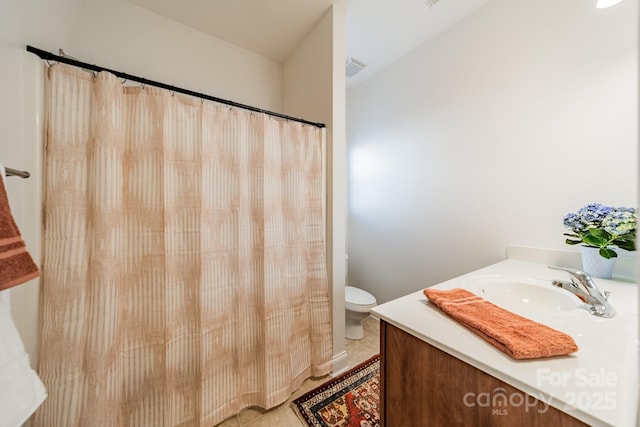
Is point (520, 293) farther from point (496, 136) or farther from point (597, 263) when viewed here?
point (496, 136)

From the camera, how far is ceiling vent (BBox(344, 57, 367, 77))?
2.02 m

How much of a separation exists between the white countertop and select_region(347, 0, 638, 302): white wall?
1.80 feet

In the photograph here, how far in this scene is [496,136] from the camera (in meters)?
1.43

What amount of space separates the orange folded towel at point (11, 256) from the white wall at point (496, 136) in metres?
2.06

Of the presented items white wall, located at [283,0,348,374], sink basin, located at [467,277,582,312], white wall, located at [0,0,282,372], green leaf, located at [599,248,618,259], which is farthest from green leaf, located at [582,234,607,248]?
white wall, located at [0,0,282,372]

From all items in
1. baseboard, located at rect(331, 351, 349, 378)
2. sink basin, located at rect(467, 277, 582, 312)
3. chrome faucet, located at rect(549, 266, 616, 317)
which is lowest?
baseboard, located at rect(331, 351, 349, 378)

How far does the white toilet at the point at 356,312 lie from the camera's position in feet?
5.78

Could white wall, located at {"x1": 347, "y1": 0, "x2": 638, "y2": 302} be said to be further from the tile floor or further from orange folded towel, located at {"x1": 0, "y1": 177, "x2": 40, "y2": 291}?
orange folded towel, located at {"x1": 0, "y1": 177, "x2": 40, "y2": 291}

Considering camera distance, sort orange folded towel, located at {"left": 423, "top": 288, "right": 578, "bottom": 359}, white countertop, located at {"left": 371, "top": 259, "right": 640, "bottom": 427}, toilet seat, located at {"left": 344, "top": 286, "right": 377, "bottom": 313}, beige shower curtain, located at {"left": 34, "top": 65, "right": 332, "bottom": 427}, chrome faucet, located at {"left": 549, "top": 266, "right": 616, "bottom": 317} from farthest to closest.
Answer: toilet seat, located at {"left": 344, "top": 286, "right": 377, "bottom": 313} < beige shower curtain, located at {"left": 34, "top": 65, "right": 332, "bottom": 427} < chrome faucet, located at {"left": 549, "top": 266, "right": 616, "bottom": 317} < orange folded towel, located at {"left": 423, "top": 288, "right": 578, "bottom": 359} < white countertop, located at {"left": 371, "top": 259, "right": 640, "bottom": 427}

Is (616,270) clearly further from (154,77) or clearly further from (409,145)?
(154,77)

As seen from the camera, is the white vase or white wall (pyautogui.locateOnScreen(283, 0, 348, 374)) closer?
the white vase

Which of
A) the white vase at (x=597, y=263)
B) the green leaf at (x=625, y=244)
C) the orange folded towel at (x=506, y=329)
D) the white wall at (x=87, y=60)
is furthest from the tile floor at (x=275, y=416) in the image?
the green leaf at (x=625, y=244)

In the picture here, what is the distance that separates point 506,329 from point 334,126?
1.32 m

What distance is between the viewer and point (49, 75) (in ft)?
2.62
